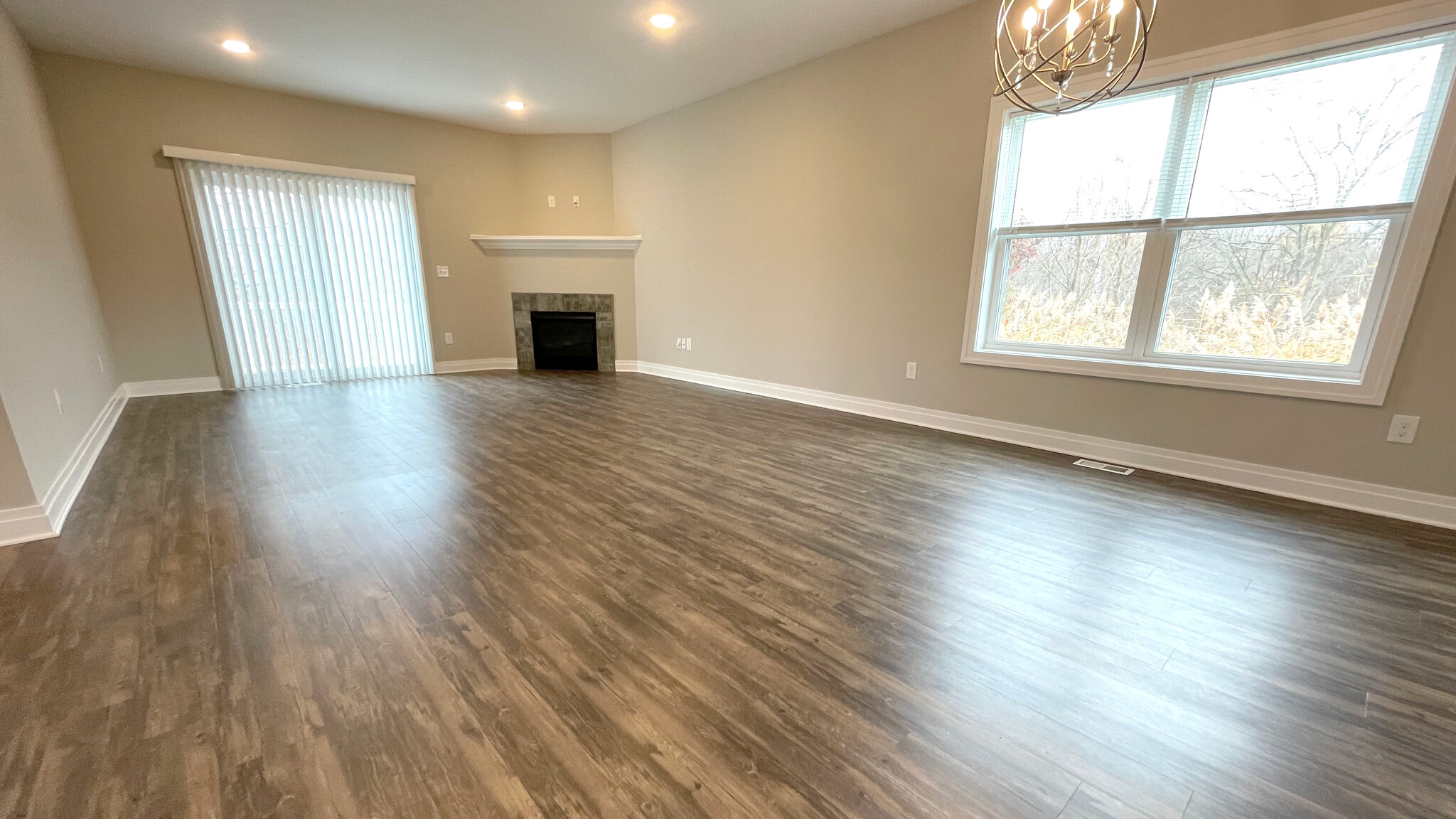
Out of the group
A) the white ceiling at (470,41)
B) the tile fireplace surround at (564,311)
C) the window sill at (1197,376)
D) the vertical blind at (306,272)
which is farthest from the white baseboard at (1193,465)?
the vertical blind at (306,272)

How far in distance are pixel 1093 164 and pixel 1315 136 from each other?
90 centimetres

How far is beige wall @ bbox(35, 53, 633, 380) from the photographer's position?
13.6ft

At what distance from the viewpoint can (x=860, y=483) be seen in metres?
2.78

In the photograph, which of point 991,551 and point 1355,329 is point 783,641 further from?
point 1355,329

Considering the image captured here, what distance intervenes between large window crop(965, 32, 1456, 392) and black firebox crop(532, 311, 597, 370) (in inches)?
173

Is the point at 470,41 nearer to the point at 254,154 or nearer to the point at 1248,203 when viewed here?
the point at 254,154

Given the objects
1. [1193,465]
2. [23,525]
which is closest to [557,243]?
[23,525]

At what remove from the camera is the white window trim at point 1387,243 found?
87.3 inches

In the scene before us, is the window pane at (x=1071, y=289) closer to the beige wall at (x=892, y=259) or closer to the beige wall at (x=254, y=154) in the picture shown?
the beige wall at (x=892, y=259)

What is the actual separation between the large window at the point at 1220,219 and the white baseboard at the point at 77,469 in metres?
4.94

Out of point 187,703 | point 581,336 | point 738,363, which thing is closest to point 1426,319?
point 738,363

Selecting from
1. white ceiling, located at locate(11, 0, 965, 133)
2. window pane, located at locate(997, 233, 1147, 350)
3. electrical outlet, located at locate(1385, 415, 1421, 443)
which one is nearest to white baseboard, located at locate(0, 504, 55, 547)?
white ceiling, located at locate(11, 0, 965, 133)

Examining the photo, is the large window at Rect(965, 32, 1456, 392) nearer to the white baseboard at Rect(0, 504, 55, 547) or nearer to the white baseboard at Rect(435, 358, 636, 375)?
the white baseboard at Rect(435, 358, 636, 375)

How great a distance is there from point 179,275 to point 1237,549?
24.6ft
